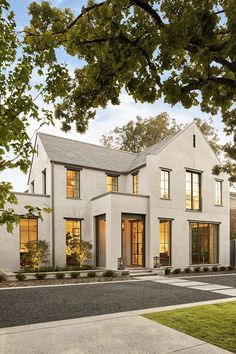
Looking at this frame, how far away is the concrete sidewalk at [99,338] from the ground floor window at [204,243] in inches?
587

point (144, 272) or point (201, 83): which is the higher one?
point (201, 83)

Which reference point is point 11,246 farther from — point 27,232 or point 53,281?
point 53,281

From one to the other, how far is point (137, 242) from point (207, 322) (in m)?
13.6

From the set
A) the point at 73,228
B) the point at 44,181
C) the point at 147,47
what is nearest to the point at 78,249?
the point at 73,228

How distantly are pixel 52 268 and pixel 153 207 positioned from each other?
22.6 ft

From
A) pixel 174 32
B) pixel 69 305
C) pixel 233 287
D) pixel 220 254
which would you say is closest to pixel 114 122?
pixel 220 254

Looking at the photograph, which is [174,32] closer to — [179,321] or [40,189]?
[179,321]

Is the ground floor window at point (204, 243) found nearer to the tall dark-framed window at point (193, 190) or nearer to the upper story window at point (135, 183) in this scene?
the tall dark-framed window at point (193, 190)

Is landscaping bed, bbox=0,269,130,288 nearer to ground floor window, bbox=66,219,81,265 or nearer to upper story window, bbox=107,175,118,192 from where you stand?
ground floor window, bbox=66,219,81,265

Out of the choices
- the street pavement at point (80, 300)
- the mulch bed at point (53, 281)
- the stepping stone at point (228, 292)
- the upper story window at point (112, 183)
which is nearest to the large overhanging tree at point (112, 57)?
the street pavement at point (80, 300)

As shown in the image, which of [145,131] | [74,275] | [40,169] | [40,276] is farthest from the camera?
[145,131]

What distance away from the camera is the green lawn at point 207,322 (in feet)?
19.6

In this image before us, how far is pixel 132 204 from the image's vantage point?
18812mm

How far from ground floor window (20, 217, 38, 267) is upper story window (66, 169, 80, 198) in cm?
278
